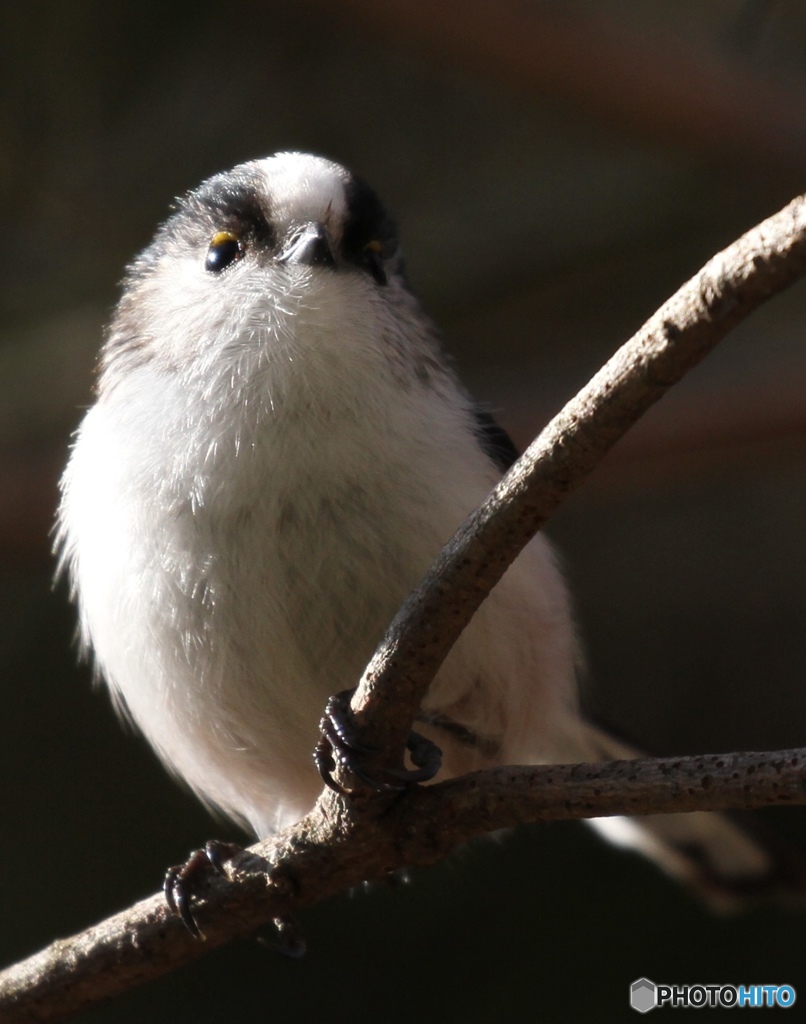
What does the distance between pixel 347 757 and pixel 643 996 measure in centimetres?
177

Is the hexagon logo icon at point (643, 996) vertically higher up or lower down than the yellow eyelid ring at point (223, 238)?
lower down

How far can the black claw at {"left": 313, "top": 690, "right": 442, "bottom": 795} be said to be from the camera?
1.76m

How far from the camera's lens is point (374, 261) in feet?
7.80

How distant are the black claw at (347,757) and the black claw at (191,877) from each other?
325 mm

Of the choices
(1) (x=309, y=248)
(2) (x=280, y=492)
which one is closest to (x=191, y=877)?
(2) (x=280, y=492)

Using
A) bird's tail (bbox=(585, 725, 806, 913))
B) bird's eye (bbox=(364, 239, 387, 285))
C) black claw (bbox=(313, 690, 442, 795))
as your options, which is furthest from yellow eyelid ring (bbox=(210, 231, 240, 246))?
bird's tail (bbox=(585, 725, 806, 913))

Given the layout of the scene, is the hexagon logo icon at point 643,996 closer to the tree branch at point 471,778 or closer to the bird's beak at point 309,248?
the tree branch at point 471,778

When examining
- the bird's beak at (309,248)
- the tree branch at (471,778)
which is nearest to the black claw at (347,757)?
the tree branch at (471,778)

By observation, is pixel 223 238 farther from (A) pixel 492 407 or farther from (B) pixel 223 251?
(A) pixel 492 407

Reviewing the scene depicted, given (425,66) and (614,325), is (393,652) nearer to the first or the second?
(614,325)

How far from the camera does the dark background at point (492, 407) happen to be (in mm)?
3436

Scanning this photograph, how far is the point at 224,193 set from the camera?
2.37 metres

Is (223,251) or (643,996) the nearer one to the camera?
(223,251)

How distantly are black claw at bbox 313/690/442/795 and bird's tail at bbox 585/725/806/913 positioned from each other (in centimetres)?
142
